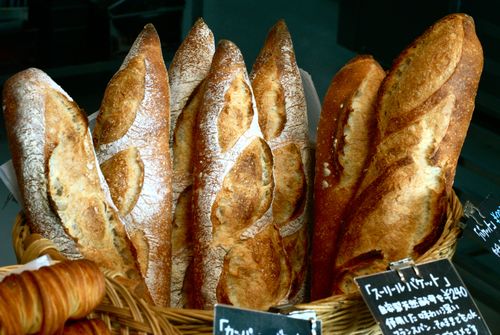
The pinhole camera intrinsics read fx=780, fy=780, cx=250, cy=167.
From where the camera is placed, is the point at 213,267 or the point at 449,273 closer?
the point at 449,273

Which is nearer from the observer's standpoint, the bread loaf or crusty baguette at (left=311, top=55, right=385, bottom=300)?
the bread loaf

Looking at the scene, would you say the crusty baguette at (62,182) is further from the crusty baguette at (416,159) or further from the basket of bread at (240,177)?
the crusty baguette at (416,159)

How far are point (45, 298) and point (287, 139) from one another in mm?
969

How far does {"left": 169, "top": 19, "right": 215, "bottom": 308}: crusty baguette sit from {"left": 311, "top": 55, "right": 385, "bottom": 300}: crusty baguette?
0.98ft

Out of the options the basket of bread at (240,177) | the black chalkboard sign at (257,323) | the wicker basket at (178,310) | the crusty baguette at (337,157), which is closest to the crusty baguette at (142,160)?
the basket of bread at (240,177)

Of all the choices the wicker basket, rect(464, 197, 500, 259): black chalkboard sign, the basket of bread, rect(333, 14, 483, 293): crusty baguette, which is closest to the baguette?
the wicker basket

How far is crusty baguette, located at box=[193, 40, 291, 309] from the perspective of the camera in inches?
65.1

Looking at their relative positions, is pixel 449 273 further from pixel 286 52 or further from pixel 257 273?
pixel 286 52

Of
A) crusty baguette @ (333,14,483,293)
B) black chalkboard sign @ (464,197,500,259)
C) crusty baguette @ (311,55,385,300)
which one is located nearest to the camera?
black chalkboard sign @ (464,197,500,259)

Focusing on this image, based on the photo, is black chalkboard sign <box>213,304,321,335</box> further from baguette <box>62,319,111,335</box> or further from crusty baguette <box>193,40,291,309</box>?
crusty baguette <box>193,40,291,309</box>

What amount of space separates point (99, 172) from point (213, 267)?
12.4 inches

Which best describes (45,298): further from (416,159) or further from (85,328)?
(416,159)

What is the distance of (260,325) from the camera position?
46.9 inches

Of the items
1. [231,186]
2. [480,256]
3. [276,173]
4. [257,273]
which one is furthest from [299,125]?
[480,256]
